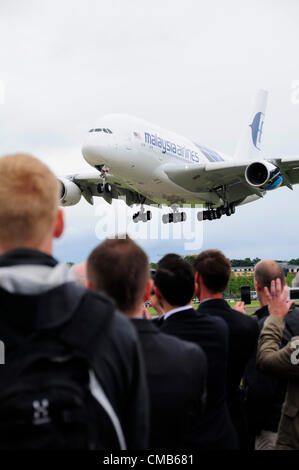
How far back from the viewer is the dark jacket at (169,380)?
2.88m

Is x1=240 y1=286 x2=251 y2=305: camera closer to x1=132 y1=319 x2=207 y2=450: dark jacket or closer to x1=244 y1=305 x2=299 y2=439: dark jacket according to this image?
x1=244 y1=305 x2=299 y2=439: dark jacket

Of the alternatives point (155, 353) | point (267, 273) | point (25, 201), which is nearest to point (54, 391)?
point (25, 201)

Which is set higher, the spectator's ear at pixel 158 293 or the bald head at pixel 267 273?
the bald head at pixel 267 273

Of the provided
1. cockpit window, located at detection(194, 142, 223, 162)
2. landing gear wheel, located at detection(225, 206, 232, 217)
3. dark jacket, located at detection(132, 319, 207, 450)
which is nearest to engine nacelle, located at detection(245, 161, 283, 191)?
landing gear wheel, located at detection(225, 206, 232, 217)

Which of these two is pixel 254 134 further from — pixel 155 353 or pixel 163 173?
pixel 155 353

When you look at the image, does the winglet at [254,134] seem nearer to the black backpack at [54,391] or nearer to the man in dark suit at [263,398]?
the man in dark suit at [263,398]

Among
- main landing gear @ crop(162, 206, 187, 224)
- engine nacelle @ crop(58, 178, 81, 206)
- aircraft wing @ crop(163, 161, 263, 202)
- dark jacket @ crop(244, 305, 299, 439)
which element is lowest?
dark jacket @ crop(244, 305, 299, 439)

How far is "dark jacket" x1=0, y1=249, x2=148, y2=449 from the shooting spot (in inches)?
76.6

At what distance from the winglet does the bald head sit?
37.0m

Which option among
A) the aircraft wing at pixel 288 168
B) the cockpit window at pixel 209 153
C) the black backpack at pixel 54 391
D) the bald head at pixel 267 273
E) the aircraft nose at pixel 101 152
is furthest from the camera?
the cockpit window at pixel 209 153

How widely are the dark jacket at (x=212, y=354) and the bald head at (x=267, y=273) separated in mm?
960

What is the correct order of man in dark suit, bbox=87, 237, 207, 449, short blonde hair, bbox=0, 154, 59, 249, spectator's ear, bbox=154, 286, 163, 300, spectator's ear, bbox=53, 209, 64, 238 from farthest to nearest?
spectator's ear, bbox=154, 286, 163, 300, man in dark suit, bbox=87, 237, 207, 449, spectator's ear, bbox=53, 209, 64, 238, short blonde hair, bbox=0, 154, 59, 249

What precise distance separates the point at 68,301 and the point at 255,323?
9.99 feet

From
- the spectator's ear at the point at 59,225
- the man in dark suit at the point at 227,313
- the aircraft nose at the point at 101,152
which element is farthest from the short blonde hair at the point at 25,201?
the aircraft nose at the point at 101,152
